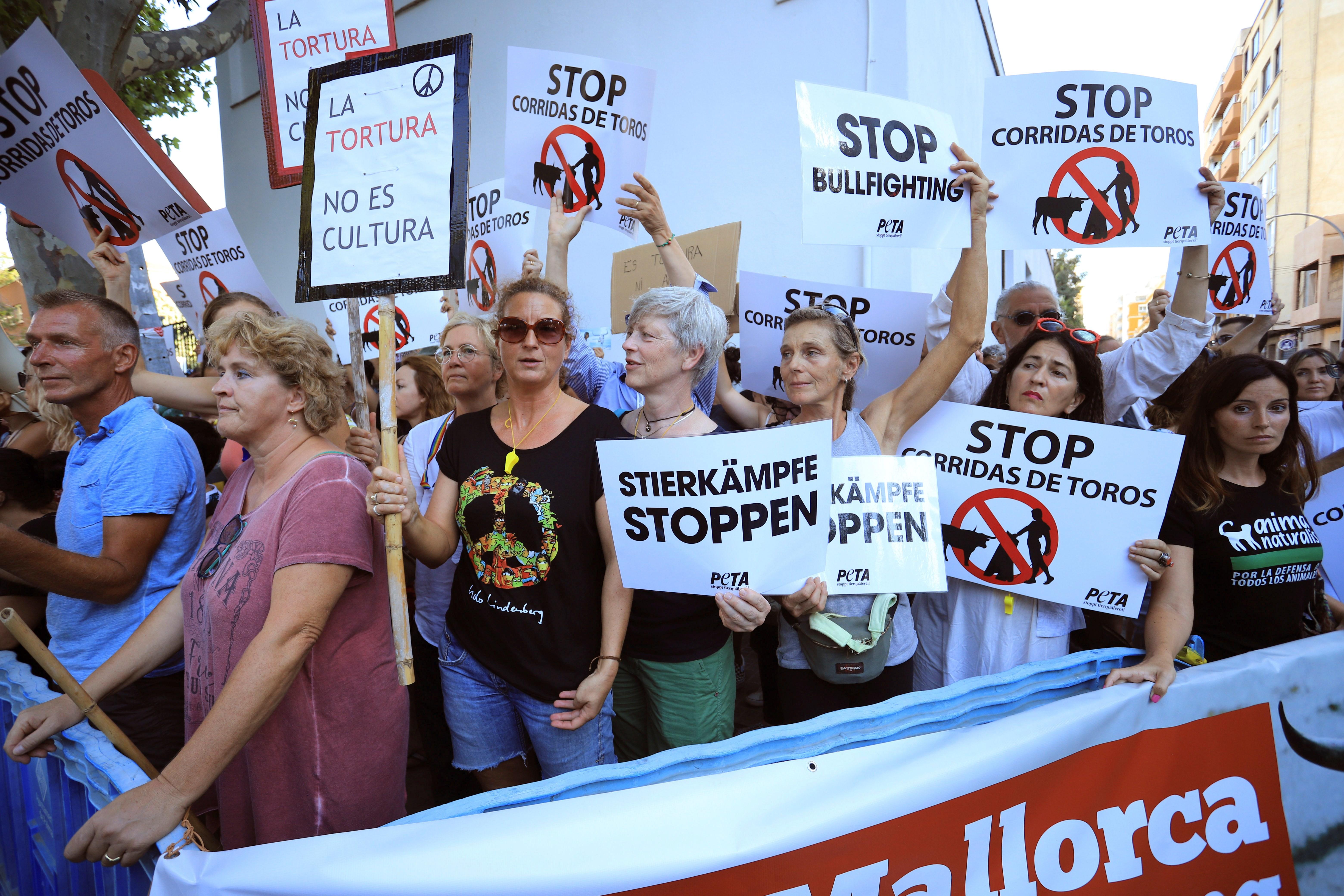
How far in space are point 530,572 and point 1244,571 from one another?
7.05ft

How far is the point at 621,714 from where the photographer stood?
2.35m

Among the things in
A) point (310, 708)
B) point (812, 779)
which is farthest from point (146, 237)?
point (812, 779)

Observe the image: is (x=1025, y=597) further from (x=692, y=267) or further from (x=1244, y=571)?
(x=692, y=267)

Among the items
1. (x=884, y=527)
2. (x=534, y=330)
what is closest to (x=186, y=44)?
(x=534, y=330)

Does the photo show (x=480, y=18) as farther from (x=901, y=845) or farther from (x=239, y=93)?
(x=901, y=845)

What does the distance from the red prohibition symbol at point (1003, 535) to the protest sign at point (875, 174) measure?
888 mm

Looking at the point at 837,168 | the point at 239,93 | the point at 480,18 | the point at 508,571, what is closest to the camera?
the point at 508,571

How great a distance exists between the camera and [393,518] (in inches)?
65.7

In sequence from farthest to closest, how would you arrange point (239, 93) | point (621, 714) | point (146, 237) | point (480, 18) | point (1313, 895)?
point (239, 93), point (480, 18), point (146, 237), point (621, 714), point (1313, 895)

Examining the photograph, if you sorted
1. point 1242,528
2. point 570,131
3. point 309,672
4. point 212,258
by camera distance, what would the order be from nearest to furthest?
point 309,672, point 1242,528, point 570,131, point 212,258

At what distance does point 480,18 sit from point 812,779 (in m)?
10.0

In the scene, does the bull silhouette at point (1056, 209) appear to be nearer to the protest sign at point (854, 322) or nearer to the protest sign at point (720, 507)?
the protest sign at point (854, 322)

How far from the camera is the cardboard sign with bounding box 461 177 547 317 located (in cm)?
419

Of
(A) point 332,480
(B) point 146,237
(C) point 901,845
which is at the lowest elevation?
(C) point 901,845
